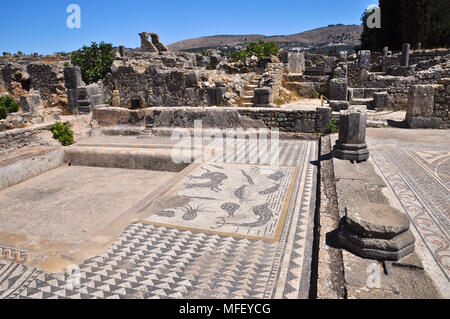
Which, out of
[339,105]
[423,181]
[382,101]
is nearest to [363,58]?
[382,101]

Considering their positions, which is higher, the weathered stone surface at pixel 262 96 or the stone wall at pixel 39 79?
the stone wall at pixel 39 79

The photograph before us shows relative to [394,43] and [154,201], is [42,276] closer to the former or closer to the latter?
[154,201]

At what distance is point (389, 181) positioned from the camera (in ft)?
14.3

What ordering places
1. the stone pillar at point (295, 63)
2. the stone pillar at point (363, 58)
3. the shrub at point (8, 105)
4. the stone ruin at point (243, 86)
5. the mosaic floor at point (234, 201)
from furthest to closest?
the stone pillar at point (295, 63)
the stone pillar at point (363, 58)
the shrub at point (8, 105)
the stone ruin at point (243, 86)
the mosaic floor at point (234, 201)

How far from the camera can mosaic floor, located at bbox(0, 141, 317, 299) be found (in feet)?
8.18

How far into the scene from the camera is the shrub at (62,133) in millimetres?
7324

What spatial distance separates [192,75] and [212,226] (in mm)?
7877

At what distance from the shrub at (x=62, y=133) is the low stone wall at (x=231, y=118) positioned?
1.39m

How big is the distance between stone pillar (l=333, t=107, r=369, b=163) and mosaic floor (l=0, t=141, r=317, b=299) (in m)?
1.02

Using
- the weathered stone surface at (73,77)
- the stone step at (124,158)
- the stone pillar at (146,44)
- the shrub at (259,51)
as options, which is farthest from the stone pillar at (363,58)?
the stone pillar at (146,44)

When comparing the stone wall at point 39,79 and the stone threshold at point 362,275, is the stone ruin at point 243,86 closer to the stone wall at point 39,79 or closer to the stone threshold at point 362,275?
the stone wall at point 39,79
